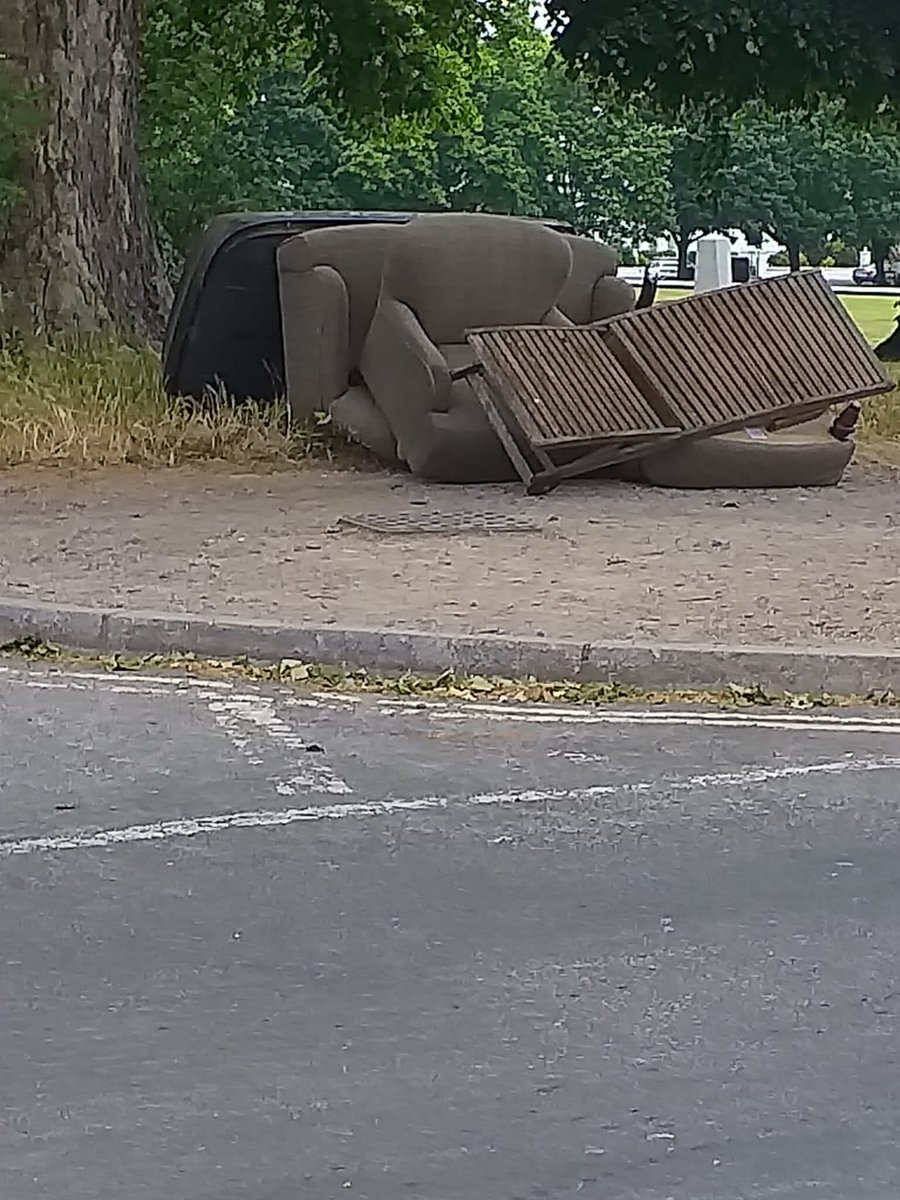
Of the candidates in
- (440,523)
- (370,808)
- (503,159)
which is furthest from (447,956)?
(503,159)

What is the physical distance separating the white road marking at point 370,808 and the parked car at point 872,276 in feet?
265

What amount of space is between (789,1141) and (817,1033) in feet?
1.81

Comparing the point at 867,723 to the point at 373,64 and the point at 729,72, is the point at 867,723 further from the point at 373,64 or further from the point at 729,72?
the point at 373,64

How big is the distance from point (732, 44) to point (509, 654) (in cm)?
1358

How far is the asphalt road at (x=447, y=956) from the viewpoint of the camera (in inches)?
156

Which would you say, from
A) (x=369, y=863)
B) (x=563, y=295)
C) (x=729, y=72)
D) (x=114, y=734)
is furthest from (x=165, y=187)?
(x=369, y=863)

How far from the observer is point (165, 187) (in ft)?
80.4

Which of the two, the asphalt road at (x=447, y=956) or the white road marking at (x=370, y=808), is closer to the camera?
the asphalt road at (x=447, y=956)

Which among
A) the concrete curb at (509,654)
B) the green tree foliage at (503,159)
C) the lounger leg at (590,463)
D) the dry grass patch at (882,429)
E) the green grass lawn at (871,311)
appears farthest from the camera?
the green tree foliage at (503,159)

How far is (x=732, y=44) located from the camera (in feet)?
66.0

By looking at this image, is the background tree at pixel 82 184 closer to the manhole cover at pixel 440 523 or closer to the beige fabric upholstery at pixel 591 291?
the beige fabric upholstery at pixel 591 291

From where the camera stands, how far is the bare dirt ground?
340 inches

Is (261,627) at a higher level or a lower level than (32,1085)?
lower

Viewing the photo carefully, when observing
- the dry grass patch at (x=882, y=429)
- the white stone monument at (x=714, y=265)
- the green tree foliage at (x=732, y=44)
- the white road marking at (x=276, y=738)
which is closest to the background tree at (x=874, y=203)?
the white stone monument at (x=714, y=265)
